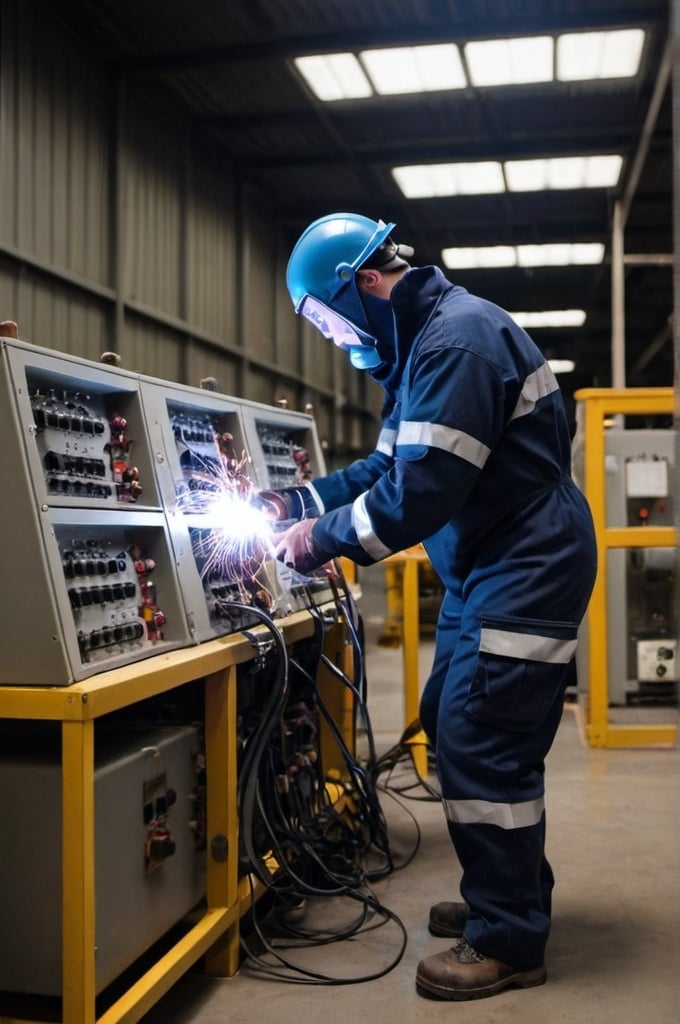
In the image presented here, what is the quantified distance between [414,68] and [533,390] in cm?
494

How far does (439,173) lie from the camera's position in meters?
8.45

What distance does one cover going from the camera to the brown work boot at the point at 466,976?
6.89ft

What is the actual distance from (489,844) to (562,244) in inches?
359

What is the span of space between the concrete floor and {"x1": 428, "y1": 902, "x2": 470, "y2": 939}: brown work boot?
0.10ft

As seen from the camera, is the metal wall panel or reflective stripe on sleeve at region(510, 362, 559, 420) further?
the metal wall panel

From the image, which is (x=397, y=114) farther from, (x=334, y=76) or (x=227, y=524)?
(x=227, y=524)

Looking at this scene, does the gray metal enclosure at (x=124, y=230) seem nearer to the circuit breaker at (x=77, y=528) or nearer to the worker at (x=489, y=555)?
the circuit breaker at (x=77, y=528)

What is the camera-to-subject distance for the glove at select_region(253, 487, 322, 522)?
2.57m

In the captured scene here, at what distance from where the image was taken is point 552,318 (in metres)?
13.3

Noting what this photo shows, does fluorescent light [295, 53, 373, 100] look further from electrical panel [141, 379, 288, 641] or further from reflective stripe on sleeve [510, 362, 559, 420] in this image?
reflective stripe on sleeve [510, 362, 559, 420]

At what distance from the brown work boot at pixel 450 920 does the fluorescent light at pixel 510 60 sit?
16.6 feet

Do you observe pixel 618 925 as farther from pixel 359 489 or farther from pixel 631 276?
pixel 631 276

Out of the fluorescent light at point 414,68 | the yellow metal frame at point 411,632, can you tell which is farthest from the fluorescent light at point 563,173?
the yellow metal frame at point 411,632

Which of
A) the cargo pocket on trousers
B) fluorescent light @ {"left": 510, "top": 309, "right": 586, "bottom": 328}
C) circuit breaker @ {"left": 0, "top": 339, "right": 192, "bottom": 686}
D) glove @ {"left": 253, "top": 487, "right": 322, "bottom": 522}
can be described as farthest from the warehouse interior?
the cargo pocket on trousers
